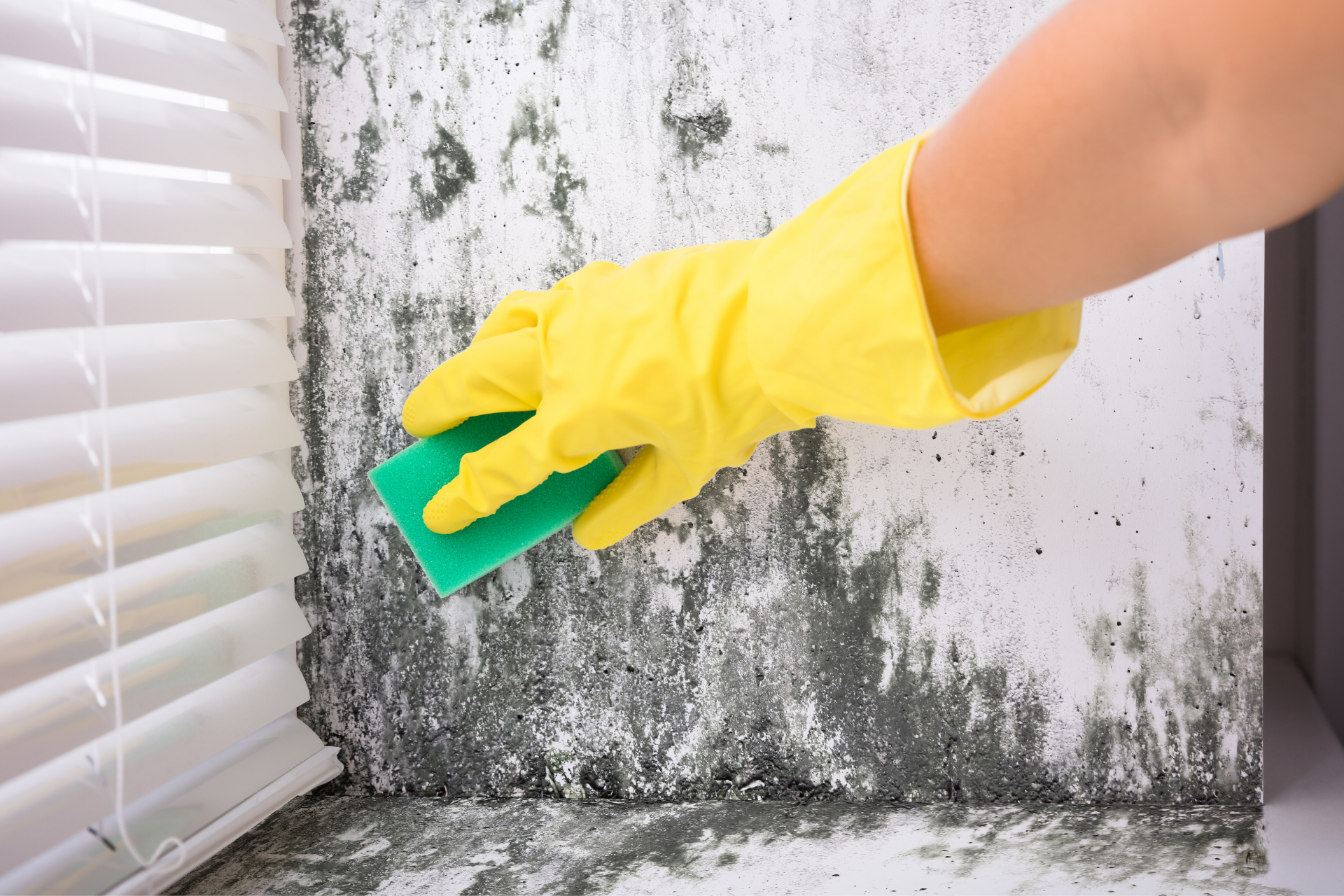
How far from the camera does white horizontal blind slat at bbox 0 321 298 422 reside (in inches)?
33.9

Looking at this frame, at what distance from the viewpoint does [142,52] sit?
100 centimetres

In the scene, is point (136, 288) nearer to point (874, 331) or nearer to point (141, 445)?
point (141, 445)

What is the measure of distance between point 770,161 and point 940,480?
555 mm

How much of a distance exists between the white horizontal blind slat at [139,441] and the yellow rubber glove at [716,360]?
251 mm

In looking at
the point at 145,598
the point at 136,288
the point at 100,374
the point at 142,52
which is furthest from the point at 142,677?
the point at 142,52

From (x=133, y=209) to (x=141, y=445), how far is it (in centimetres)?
30

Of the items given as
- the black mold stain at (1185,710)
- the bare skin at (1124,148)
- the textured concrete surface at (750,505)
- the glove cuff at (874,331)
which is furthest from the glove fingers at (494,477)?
the black mold stain at (1185,710)

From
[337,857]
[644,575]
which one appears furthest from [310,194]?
[337,857]

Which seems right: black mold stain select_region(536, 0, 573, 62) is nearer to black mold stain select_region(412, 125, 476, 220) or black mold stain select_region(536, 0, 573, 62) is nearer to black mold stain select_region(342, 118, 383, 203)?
black mold stain select_region(412, 125, 476, 220)

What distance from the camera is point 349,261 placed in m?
1.31

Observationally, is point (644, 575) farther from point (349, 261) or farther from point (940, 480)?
point (349, 261)

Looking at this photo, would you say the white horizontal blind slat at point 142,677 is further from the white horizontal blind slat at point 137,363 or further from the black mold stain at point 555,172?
the black mold stain at point 555,172

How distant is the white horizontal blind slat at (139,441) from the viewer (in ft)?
2.83

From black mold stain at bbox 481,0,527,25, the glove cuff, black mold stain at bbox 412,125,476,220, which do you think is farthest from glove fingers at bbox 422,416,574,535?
black mold stain at bbox 481,0,527,25
